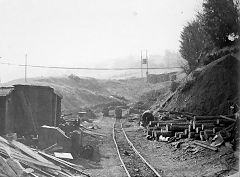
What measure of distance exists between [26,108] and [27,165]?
6791mm

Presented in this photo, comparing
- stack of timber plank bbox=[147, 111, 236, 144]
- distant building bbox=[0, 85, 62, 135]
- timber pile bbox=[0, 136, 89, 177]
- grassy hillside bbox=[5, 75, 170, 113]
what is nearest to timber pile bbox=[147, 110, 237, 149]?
stack of timber plank bbox=[147, 111, 236, 144]

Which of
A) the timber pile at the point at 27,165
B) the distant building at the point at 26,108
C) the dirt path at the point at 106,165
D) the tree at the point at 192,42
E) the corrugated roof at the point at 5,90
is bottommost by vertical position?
the dirt path at the point at 106,165

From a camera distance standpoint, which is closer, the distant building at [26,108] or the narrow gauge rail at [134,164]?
the narrow gauge rail at [134,164]

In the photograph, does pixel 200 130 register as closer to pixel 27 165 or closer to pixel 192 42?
pixel 27 165

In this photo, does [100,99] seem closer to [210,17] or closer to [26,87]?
[210,17]

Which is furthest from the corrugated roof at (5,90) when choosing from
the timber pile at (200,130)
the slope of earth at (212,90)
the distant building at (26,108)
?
the slope of earth at (212,90)

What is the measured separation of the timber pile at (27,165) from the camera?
8276 mm

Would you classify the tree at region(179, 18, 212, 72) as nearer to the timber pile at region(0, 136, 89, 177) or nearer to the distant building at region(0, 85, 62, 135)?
the distant building at region(0, 85, 62, 135)

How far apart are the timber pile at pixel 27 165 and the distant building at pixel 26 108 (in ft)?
9.90

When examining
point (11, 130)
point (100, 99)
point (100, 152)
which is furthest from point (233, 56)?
point (100, 99)

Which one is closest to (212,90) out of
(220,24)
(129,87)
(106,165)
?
(220,24)

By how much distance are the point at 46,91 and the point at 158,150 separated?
23.4ft

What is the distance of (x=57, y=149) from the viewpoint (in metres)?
13.2

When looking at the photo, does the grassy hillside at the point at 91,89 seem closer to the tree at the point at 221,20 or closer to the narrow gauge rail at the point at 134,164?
the tree at the point at 221,20
